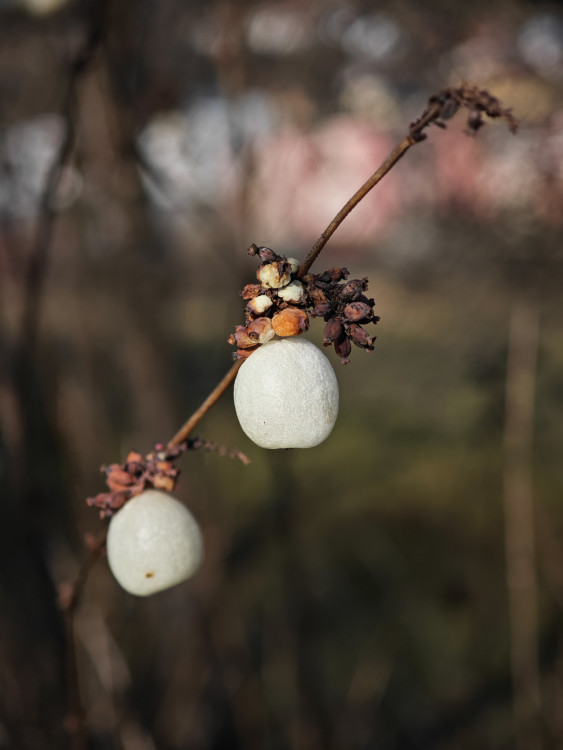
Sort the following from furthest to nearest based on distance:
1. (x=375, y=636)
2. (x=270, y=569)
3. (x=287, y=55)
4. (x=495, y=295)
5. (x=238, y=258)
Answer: (x=270, y=569) < (x=375, y=636) < (x=495, y=295) < (x=287, y=55) < (x=238, y=258)

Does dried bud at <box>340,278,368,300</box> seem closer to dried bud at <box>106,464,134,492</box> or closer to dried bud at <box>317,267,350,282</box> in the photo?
dried bud at <box>317,267,350,282</box>

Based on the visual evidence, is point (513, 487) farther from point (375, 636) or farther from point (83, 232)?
point (83, 232)

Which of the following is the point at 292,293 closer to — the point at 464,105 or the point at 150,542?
the point at 464,105

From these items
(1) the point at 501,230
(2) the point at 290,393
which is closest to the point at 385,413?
(1) the point at 501,230

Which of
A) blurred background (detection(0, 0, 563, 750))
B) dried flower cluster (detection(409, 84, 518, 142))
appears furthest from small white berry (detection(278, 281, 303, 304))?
blurred background (detection(0, 0, 563, 750))

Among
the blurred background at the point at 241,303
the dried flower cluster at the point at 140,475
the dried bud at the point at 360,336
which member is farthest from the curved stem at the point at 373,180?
the blurred background at the point at 241,303

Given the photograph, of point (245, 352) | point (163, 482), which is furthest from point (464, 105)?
point (163, 482)
